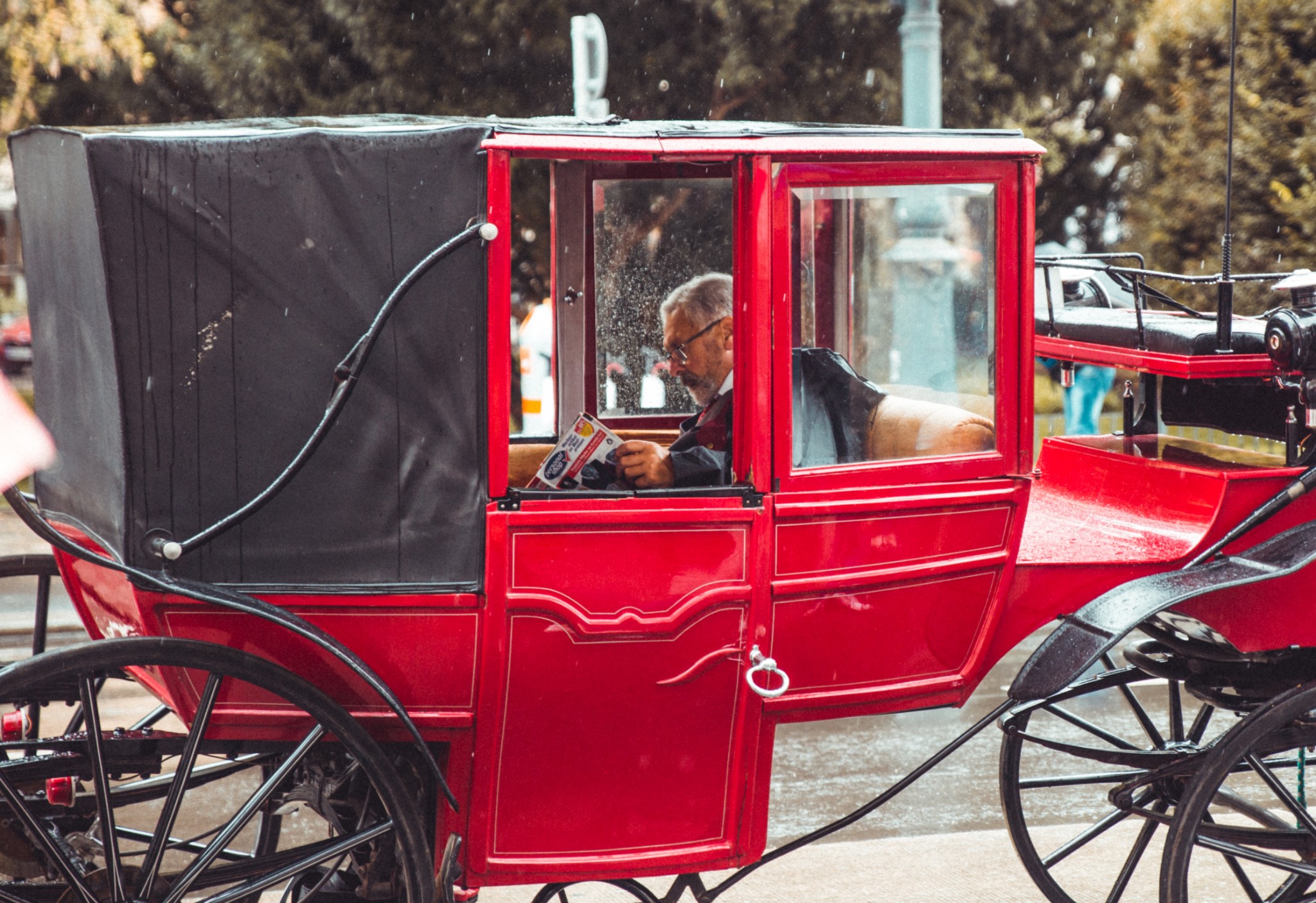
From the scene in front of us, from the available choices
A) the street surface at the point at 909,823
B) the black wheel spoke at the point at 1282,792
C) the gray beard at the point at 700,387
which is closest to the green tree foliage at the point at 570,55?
the street surface at the point at 909,823

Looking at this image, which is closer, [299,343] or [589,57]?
[299,343]

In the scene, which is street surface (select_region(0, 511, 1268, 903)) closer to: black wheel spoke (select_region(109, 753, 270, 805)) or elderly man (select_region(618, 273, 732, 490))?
black wheel spoke (select_region(109, 753, 270, 805))

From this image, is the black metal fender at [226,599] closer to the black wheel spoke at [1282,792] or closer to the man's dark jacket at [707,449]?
the man's dark jacket at [707,449]

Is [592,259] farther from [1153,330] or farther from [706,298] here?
[1153,330]

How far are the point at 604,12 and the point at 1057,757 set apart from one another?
6.67m

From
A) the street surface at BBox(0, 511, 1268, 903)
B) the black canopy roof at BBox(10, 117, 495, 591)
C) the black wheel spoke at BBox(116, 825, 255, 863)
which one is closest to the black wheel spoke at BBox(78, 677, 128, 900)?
the black wheel spoke at BBox(116, 825, 255, 863)

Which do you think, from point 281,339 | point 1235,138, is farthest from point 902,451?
point 1235,138

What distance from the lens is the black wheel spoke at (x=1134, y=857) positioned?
286 centimetres

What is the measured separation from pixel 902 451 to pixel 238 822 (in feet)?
4.88

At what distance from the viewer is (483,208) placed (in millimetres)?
2256

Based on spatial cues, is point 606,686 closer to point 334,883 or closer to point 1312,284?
point 334,883

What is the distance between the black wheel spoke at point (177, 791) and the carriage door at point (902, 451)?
3.50 ft

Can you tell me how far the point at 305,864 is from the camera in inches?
90.2

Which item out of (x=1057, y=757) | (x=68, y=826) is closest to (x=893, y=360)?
(x=68, y=826)
